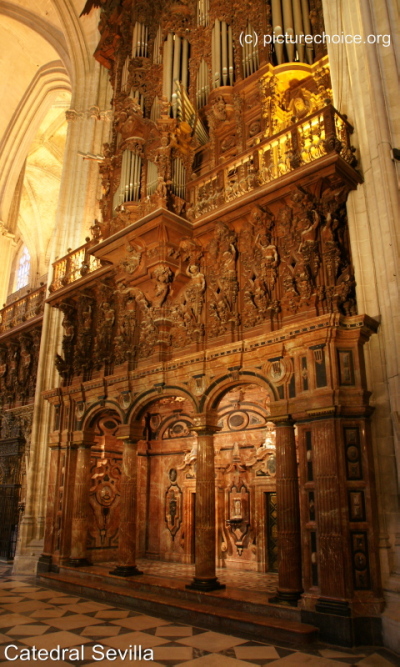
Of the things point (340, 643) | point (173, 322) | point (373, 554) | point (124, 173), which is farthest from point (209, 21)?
point (340, 643)

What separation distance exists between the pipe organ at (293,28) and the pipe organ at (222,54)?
3.32 feet

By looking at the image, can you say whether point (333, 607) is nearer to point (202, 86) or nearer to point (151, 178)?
point (151, 178)

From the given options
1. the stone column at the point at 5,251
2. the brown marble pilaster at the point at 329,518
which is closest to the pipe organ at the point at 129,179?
the brown marble pilaster at the point at 329,518

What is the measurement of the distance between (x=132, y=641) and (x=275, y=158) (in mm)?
6656

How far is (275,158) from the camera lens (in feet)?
25.6

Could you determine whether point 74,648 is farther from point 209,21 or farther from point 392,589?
point 209,21

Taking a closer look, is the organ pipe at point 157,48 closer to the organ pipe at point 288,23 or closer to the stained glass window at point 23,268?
the organ pipe at point 288,23

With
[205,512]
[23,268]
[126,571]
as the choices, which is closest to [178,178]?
[205,512]

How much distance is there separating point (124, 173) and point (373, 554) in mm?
7814

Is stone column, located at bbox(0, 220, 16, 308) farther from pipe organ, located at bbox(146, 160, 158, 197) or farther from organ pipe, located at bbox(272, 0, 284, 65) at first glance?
organ pipe, located at bbox(272, 0, 284, 65)

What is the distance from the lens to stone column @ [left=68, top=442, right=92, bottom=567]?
966cm

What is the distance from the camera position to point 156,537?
36.3ft

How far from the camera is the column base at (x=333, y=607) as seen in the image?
18.0 ft

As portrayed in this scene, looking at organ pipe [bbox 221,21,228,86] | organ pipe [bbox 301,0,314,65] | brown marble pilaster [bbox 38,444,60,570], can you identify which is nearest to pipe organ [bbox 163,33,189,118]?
organ pipe [bbox 221,21,228,86]
